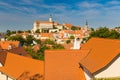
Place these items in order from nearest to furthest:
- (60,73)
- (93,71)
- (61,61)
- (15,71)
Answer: (93,71) < (60,73) < (61,61) < (15,71)

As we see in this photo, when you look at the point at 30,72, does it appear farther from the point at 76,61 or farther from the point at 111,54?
the point at 111,54

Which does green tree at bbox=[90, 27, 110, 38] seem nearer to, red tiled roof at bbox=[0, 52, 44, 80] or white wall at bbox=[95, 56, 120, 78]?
red tiled roof at bbox=[0, 52, 44, 80]

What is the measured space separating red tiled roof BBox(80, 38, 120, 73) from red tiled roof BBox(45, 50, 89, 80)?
731 mm

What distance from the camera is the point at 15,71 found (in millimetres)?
24234

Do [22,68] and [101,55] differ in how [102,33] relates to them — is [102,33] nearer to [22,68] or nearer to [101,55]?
[22,68]

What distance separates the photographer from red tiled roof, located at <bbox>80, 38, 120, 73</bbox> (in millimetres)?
17328

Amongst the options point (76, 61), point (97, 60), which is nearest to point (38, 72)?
point (76, 61)

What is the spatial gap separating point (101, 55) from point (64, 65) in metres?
3.62

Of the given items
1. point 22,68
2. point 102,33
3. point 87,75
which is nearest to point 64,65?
point 87,75

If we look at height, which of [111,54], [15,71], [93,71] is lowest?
[15,71]

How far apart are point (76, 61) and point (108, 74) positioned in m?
3.94

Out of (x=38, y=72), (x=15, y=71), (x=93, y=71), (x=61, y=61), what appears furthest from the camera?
(x=15, y=71)

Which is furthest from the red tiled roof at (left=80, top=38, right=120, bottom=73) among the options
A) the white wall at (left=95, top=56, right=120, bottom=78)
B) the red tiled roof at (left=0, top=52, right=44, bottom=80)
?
the red tiled roof at (left=0, top=52, right=44, bottom=80)

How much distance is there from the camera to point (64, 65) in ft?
66.6
